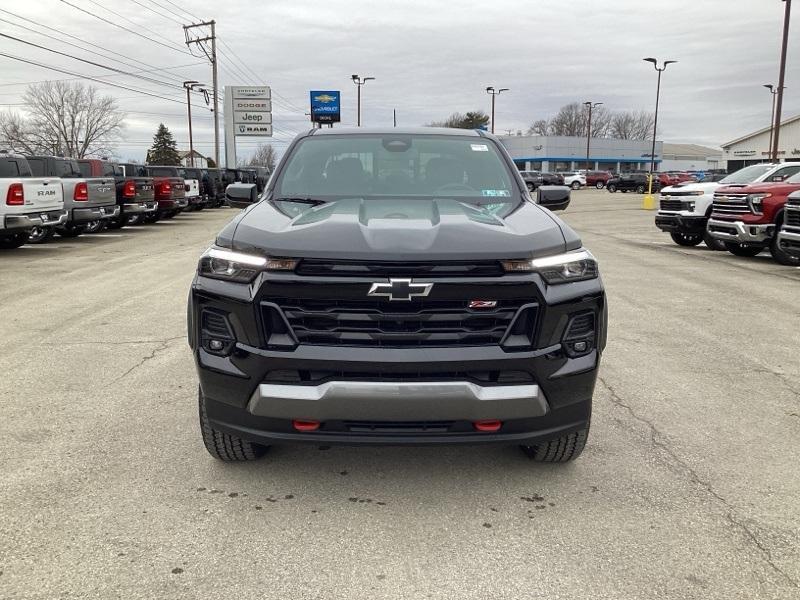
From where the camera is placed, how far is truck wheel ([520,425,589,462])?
3.58 metres

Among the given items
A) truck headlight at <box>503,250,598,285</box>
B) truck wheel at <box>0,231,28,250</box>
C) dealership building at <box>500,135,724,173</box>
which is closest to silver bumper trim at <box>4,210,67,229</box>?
truck wheel at <box>0,231,28,250</box>

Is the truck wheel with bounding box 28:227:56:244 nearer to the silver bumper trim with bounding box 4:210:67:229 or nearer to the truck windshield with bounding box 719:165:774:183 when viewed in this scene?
the silver bumper trim with bounding box 4:210:67:229

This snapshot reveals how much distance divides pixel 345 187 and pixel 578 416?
2111mm

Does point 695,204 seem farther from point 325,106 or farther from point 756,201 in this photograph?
point 325,106

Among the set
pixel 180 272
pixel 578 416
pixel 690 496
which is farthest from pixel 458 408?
pixel 180 272

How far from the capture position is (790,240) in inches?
440

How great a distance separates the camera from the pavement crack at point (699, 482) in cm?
282

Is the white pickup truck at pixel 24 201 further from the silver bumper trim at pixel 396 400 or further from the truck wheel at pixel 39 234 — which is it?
the silver bumper trim at pixel 396 400

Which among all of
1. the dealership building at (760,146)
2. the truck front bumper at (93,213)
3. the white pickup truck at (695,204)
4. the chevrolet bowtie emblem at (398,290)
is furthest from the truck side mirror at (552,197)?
the dealership building at (760,146)

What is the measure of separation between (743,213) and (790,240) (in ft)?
6.72

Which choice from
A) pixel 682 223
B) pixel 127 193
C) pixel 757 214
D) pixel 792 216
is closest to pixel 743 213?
pixel 757 214

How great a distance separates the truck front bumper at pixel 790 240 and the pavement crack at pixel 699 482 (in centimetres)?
770

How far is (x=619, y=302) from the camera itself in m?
8.67

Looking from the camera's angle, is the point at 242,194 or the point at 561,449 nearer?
the point at 561,449
